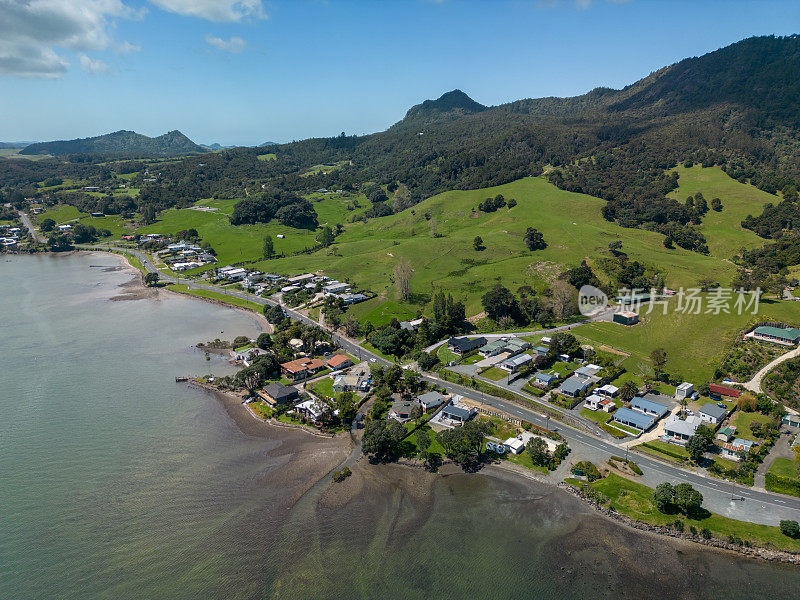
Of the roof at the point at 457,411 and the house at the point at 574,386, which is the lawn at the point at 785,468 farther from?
the roof at the point at 457,411

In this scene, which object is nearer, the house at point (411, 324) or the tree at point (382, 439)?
the tree at point (382, 439)

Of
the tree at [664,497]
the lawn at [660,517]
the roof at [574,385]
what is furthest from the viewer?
the roof at [574,385]

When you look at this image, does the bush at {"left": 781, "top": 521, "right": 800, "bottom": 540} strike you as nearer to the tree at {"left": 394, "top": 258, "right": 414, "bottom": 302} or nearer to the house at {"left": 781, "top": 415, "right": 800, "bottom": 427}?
the house at {"left": 781, "top": 415, "right": 800, "bottom": 427}

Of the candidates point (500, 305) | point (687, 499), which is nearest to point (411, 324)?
point (500, 305)

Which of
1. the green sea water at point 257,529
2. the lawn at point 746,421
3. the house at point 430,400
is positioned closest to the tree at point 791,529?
the green sea water at point 257,529

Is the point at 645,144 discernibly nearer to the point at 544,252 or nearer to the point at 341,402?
the point at 544,252

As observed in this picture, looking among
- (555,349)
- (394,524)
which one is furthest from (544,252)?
(394,524)

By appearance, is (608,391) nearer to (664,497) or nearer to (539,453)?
(539,453)
